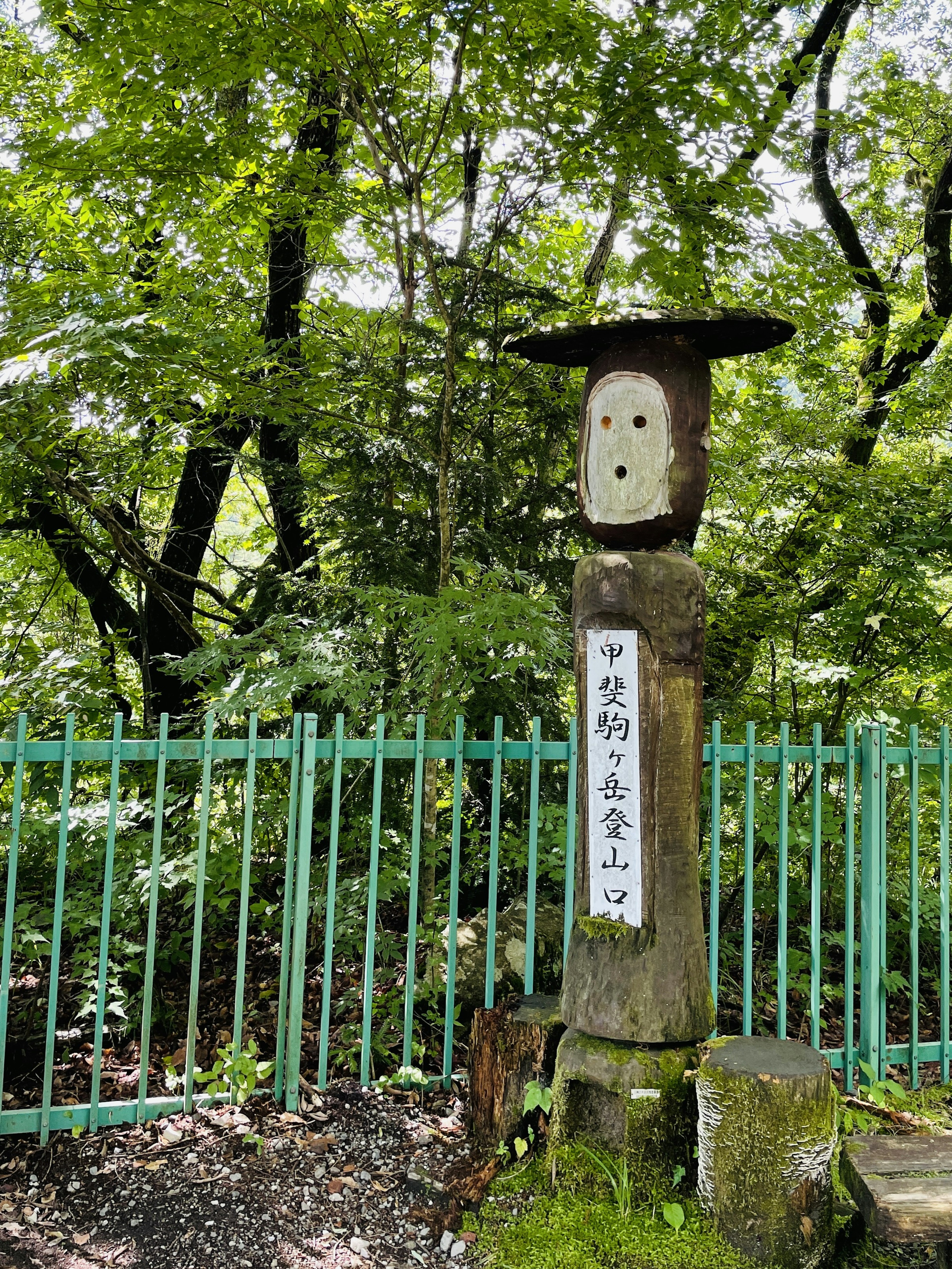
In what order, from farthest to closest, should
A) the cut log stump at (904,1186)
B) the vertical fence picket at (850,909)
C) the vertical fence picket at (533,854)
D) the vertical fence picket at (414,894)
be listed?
the vertical fence picket at (850,909) → the vertical fence picket at (533,854) → the vertical fence picket at (414,894) → the cut log stump at (904,1186)

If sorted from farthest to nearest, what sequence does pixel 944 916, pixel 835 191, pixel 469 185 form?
pixel 835 191, pixel 469 185, pixel 944 916

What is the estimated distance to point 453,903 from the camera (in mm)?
3445

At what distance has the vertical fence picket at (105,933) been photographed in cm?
308

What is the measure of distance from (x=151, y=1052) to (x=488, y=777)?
2.30 meters

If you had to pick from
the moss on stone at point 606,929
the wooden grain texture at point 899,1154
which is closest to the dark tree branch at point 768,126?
the moss on stone at point 606,929

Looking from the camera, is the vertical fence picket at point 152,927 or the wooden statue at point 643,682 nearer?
the wooden statue at point 643,682

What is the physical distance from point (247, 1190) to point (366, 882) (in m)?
1.32

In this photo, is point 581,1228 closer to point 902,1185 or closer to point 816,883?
point 902,1185

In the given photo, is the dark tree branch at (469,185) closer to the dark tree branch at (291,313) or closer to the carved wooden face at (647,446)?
the dark tree branch at (291,313)

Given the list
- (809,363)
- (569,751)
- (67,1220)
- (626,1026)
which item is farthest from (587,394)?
(809,363)

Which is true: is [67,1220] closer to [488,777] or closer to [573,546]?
[488,777]

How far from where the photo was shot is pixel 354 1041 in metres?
3.80

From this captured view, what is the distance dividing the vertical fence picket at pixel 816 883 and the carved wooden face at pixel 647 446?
1328 millimetres

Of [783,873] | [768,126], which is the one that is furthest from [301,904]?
[768,126]
